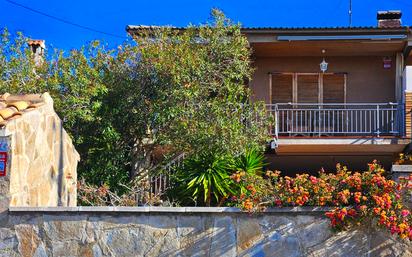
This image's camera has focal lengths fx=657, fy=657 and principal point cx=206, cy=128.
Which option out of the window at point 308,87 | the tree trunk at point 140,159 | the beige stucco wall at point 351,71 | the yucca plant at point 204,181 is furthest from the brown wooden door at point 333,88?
the tree trunk at point 140,159

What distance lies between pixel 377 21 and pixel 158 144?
32.6ft

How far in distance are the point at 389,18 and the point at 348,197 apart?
13.8m

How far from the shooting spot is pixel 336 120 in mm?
19750

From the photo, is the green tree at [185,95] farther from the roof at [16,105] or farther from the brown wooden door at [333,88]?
the brown wooden door at [333,88]

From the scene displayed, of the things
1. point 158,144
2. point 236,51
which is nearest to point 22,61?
point 158,144

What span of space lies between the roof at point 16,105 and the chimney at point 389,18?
13.1m

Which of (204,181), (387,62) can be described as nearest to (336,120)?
(387,62)

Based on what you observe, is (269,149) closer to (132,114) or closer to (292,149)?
(292,149)

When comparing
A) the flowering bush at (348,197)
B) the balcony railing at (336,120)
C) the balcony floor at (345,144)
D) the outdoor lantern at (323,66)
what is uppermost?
the outdoor lantern at (323,66)

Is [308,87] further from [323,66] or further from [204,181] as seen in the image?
[204,181]

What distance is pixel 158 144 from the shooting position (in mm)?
14469

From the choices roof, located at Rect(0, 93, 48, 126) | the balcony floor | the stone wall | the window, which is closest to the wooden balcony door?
the window

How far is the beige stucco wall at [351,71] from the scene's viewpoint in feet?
67.0

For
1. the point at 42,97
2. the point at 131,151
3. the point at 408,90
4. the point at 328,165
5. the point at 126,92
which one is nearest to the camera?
the point at 42,97
